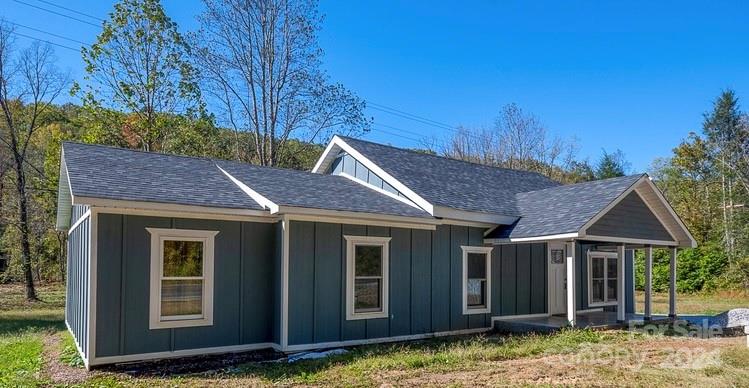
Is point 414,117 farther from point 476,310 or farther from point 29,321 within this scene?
point 29,321

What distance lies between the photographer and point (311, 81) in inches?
1066

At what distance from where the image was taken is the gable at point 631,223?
12.0 metres

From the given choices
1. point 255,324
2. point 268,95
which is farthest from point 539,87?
point 255,324

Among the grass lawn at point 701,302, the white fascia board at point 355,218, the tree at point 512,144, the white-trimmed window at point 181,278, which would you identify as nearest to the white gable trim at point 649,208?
the white fascia board at point 355,218

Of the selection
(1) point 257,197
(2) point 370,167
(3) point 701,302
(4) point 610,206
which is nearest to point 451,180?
(2) point 370,167

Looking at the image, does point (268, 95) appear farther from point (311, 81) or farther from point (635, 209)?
point (635, 209)

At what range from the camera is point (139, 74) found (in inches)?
956

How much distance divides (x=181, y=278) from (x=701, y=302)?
2063 cm

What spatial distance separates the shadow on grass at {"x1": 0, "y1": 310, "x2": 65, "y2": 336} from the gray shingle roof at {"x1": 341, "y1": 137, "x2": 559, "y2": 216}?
364 inches

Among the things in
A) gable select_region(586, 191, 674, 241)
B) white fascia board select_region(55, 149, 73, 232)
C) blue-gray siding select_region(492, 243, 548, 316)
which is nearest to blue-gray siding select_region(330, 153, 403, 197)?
blue-gray siding select_region(492, 243, 548, 316)

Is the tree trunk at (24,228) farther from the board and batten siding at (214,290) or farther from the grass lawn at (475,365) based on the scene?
the board and batten siding at (214,290)

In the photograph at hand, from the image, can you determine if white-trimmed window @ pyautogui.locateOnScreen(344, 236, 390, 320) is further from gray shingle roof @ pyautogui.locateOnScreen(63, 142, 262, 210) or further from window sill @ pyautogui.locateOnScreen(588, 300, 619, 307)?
window sill @ pyautogui.locateOnScreen(588, 300, 619, 307)

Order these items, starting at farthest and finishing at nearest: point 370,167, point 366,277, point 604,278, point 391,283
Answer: point 604,278 → point 370,167 → point 391,283 → point 366,277

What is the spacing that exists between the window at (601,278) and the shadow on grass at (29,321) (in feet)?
46.0
